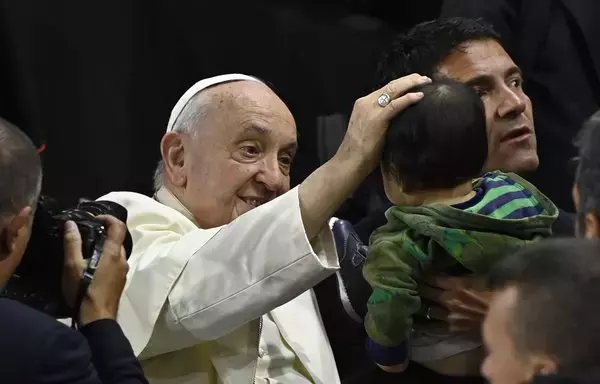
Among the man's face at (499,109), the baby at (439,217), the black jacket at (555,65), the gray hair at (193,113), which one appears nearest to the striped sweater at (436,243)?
the baby at (439,217)

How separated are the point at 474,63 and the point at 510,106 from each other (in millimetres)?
95

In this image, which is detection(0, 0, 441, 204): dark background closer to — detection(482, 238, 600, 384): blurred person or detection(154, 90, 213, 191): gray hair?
detection(154, 90, 213, 191): gray hair

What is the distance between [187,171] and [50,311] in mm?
518

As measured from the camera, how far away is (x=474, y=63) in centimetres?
157

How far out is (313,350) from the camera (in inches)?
63.4

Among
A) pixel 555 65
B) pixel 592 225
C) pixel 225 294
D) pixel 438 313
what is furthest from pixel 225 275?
pixel 555 65

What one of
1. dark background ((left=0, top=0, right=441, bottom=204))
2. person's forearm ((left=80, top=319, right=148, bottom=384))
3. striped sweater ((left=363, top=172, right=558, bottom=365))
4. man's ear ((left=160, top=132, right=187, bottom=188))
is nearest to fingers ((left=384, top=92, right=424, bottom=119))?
striped sweater ((left=363, top=172, right=558, bottom=365))

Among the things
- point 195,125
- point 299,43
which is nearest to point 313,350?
point 195,125

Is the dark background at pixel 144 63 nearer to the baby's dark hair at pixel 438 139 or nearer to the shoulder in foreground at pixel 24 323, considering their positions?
the baby's dark hair at pixel 438 139

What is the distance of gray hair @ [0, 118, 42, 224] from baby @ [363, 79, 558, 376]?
45cm

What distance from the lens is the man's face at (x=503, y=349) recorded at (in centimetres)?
89

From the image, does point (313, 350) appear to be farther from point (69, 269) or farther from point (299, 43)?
point (299, 43)

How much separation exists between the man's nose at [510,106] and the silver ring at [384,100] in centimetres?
36

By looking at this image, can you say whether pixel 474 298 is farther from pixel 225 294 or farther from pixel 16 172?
pixel 16 172
